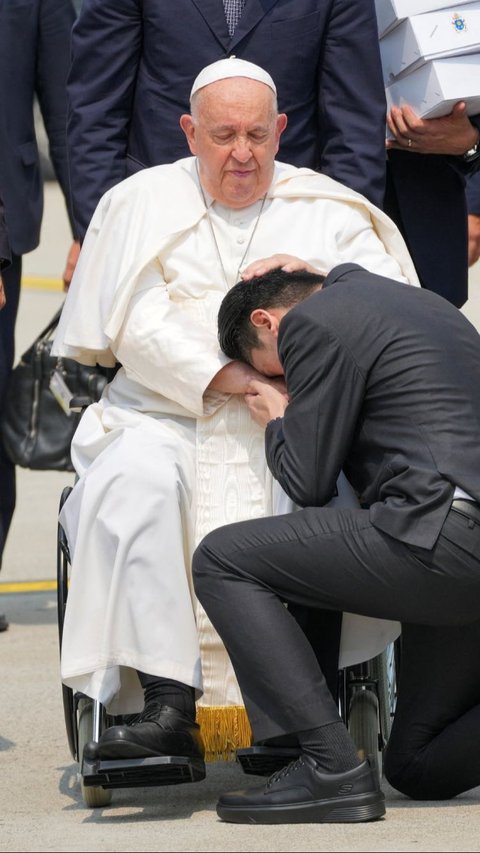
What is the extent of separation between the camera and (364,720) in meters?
4.19

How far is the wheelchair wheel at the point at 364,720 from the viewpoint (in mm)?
4176

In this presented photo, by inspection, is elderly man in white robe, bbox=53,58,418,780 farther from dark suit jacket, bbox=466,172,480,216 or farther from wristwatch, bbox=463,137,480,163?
dark suit jacket, bbox=466,172,480,216

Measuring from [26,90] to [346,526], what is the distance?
2.86m

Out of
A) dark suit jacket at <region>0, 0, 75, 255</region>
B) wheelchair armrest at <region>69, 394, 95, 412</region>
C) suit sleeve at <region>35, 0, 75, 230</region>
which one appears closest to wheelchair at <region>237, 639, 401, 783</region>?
wheelchair armrest at <region>69, 394, 95, 412</region>

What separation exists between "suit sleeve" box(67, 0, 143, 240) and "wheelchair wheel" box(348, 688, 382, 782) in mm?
1559

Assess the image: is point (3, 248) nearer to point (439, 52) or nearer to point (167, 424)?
point (167, 424)

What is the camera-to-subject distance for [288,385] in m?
3.82

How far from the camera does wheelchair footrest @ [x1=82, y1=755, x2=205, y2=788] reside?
12.3ft

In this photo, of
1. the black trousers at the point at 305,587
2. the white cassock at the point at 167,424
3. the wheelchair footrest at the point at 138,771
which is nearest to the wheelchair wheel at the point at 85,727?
the white cassock at the point at 167,424

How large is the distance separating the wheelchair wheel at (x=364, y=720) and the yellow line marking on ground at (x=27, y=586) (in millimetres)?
2875

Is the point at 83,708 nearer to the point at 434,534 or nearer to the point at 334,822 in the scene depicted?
the point at 334,822

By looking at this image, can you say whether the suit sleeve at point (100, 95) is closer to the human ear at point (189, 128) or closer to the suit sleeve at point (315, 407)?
the human ear at point (189, 128)

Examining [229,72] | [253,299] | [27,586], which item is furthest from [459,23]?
[27,586]

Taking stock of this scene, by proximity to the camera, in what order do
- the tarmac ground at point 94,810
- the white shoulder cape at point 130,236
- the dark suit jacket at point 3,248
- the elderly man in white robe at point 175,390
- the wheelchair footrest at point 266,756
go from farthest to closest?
the dark suit jacket at point 3,248 → the white shoulder cape at point 130,236 → the elderly man in white robe at point 175,390 → the wheelchair footrest at point 266,756 → the tarmac ground at point 94,810
